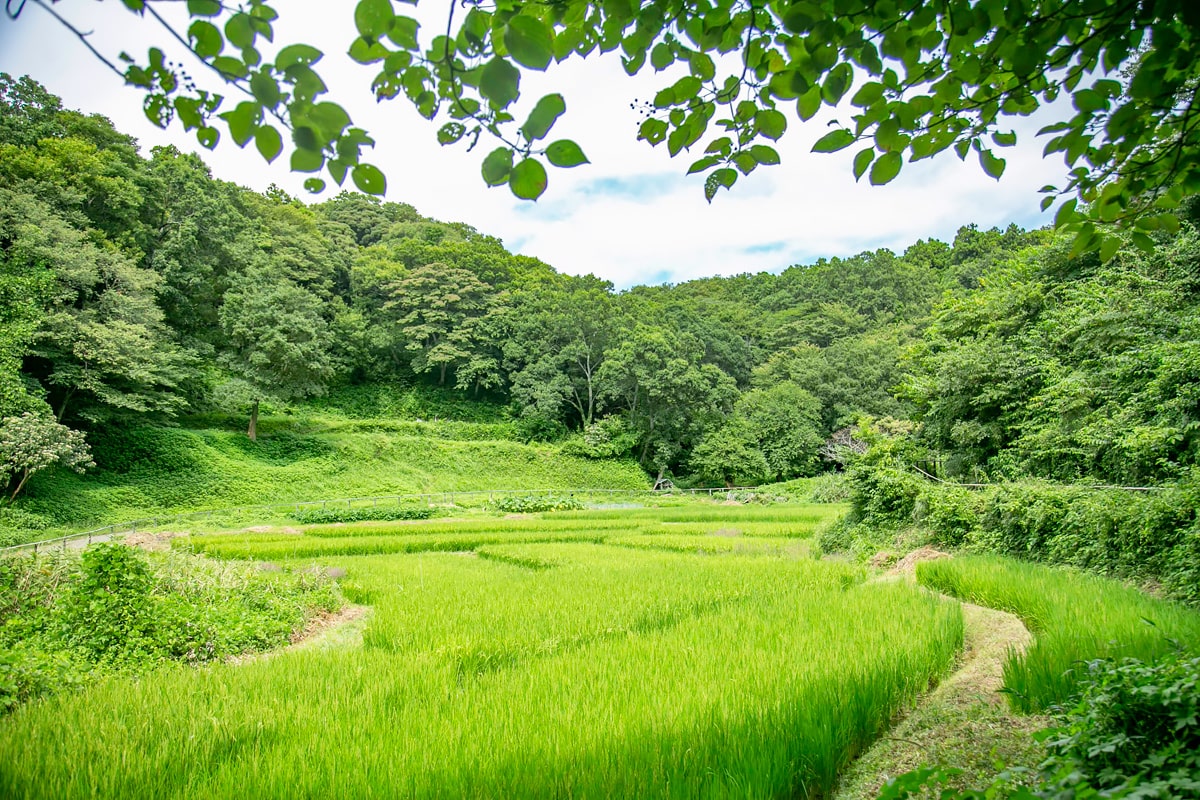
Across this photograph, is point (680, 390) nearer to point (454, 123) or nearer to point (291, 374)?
point (291, 374)

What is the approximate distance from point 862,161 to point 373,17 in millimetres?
1435

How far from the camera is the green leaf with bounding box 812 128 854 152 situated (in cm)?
169

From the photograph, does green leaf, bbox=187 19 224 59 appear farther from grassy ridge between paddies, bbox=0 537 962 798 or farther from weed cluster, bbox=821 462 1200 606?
weed cluster, bbox=821 462 1200 606

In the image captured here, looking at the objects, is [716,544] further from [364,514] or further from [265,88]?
[364,514]

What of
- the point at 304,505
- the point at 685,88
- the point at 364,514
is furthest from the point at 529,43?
the point at 304,505

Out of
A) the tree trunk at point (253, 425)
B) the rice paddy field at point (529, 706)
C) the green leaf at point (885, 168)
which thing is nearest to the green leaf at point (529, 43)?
the green leaf at point (885, 168)

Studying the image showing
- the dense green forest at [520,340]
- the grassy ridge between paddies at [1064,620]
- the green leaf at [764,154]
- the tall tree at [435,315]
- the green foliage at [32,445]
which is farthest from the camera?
the tall tree at [435,315]

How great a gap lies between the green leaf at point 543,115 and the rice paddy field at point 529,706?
254 centimetres

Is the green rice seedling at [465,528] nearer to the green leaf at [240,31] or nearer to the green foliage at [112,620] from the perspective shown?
the green foliage at [112,620]

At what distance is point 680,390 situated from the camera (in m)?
33.3

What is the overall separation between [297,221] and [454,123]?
44382mm

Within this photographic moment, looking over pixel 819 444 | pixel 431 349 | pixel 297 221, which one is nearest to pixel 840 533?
pixel 819 444

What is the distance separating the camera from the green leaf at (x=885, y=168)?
5.87ft

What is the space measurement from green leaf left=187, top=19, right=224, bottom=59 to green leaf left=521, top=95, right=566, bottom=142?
62 centimetres
